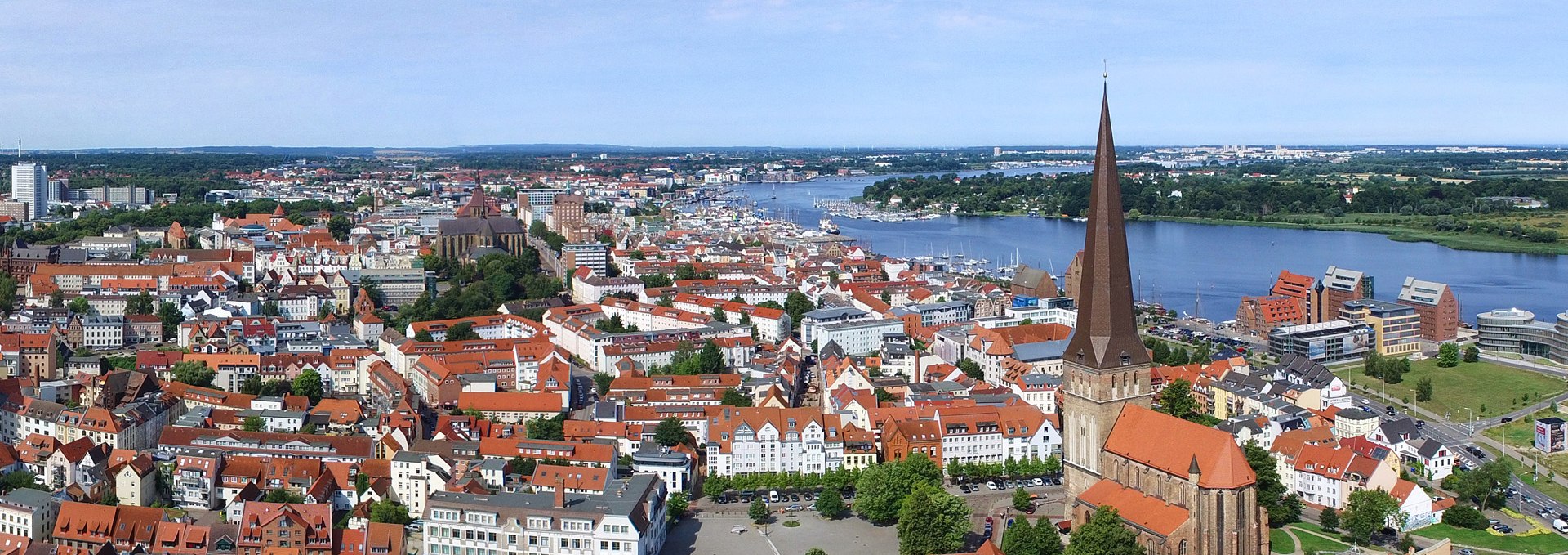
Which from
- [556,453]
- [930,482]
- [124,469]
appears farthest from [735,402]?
[124,469]

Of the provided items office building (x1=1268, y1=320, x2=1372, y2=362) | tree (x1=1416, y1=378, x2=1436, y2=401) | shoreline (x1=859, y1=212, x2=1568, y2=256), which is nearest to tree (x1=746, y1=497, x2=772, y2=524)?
tree (x1=1416, y1=378, x2=1436, y2=401)

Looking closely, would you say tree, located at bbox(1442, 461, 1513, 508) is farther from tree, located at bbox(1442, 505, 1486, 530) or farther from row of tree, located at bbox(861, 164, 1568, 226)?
row of tree, located at bbox(861, 164, 1568, 226)

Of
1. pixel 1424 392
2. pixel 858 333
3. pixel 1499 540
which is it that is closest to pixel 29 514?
pixel 858 333

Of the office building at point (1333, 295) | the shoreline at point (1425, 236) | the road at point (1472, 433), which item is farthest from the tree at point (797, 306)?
the shoreline at point (1425, 236)

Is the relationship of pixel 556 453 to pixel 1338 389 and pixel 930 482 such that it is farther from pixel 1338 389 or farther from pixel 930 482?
pixel 1338 389

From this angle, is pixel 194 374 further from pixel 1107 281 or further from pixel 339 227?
pixel 339 227
